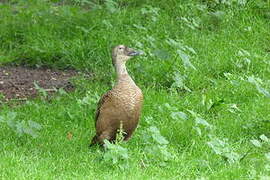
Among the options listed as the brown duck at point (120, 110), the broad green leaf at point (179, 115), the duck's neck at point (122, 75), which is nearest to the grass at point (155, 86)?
the broad green leaf at point (179, 115)

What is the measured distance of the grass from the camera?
6.36 meters

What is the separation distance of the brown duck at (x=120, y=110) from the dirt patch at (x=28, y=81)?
2.47m

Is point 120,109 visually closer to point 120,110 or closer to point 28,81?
point 120,110

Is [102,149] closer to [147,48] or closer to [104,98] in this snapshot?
[104,98]

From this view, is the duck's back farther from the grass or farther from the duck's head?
the duck's head

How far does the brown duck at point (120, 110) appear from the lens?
668cm

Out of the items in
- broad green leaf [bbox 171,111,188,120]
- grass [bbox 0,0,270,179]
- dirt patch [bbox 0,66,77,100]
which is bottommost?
dirt patch [bbox 0,66,77,100]

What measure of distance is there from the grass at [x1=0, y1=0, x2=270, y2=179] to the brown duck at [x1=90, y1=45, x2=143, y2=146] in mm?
212

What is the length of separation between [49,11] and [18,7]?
829 millimetres

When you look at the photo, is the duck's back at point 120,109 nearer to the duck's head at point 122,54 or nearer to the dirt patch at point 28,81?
the duck's head at point 122,54

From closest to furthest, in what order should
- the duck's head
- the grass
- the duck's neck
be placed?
the grass
the duck's neck
the duck's head

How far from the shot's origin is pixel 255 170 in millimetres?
6105

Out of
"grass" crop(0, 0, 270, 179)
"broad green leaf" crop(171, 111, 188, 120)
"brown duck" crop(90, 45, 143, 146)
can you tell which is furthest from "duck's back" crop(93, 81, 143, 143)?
"broad green leaf" crop(171, 111, 188, 120)

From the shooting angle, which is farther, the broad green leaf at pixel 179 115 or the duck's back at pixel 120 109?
the broad green leaf at pixel 179 115
